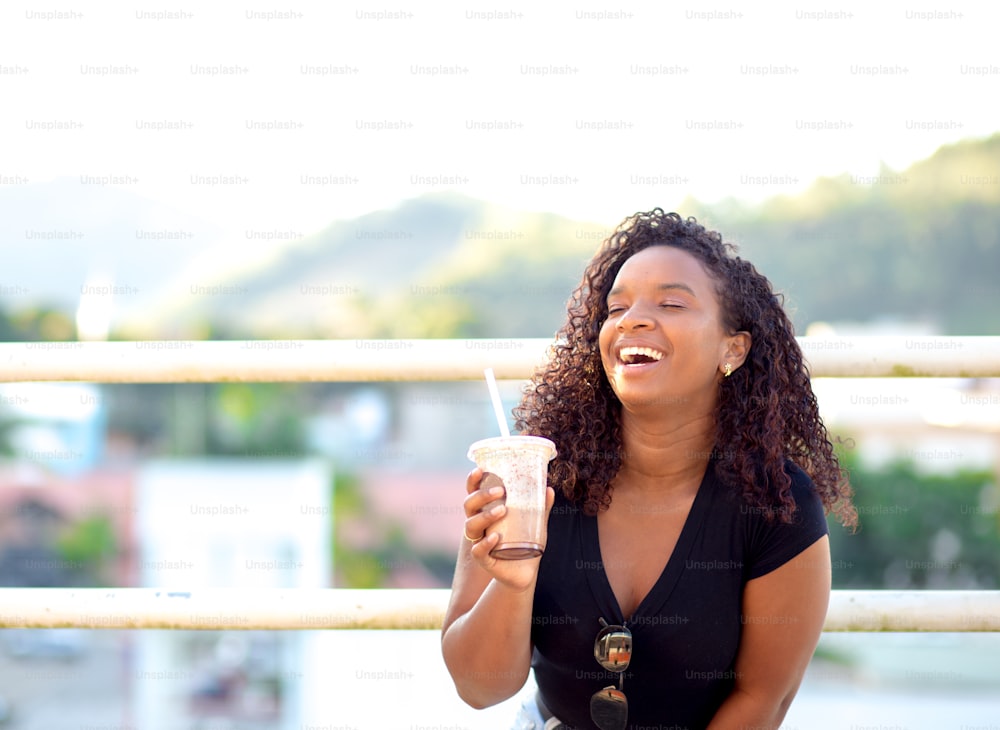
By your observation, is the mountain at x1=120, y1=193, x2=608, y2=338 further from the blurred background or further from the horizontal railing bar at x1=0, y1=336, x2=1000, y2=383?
the horizontal railing bar at x1=0, y1=336, x2=1000, y2=383

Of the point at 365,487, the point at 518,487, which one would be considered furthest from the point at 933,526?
the point at 518,487

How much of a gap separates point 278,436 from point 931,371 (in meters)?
50.0

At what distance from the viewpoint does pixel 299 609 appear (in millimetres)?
1641

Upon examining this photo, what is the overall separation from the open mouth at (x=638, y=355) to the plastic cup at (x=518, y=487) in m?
0.29

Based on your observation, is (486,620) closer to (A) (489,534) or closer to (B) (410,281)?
(A) (489,534)

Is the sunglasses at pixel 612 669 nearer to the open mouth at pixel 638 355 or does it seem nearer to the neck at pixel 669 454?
the neck at pixel 669 454

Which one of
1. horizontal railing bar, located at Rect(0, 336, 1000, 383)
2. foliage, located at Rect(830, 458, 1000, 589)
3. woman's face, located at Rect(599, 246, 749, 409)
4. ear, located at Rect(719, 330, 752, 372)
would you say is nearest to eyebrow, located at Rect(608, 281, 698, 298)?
woman's face, located at Rect(599, 246, 749, 409)

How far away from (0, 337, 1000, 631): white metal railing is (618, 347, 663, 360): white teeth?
18 centimetres

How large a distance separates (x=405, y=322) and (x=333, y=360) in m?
56.1

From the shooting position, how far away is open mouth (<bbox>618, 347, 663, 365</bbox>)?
1631mm

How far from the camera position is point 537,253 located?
6550 centimetres

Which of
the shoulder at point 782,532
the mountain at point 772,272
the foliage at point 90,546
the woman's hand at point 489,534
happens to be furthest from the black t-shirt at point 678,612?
the foliage at point 90,546

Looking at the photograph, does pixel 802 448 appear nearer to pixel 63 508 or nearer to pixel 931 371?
pixel 931 371

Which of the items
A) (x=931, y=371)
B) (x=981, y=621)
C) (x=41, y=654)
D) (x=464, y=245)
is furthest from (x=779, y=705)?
(x=464, y=245)
